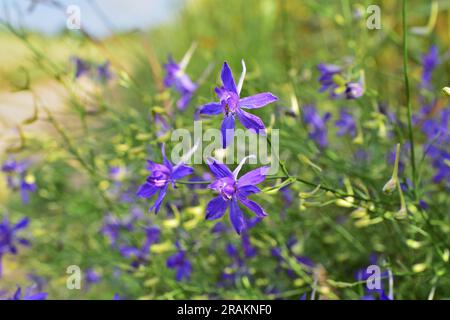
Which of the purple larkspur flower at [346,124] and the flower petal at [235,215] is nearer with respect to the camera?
the flower petal at [235,215]

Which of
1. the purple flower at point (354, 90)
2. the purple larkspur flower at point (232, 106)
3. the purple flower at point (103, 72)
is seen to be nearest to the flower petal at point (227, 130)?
the purple larkspur flower at point (232, 106)

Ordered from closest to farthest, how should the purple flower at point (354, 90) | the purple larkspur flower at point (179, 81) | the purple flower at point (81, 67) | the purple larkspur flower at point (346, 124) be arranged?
1. the purple flower at point (354, 90)
2. the purple larkspur flower at point (179, 81)
3. the purple larkspur flower at point (346, 124)
4. the purple flower at point (81, 67)

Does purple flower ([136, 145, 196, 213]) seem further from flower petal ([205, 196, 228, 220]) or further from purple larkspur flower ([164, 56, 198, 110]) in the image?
purple larkspur flower ([164, 56, 198, 110])

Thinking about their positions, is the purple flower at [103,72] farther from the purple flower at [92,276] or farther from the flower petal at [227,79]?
the flower petal at [227,79]

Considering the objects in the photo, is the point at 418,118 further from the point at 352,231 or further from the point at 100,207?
the point at 100,207

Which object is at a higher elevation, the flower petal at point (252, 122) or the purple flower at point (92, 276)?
the flower petal at point (252, 122)

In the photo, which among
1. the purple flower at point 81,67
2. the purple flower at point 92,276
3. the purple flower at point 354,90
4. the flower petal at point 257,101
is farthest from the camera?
the purple flower at point 92,276

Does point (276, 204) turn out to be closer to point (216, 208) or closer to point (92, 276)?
point (216, 208)
